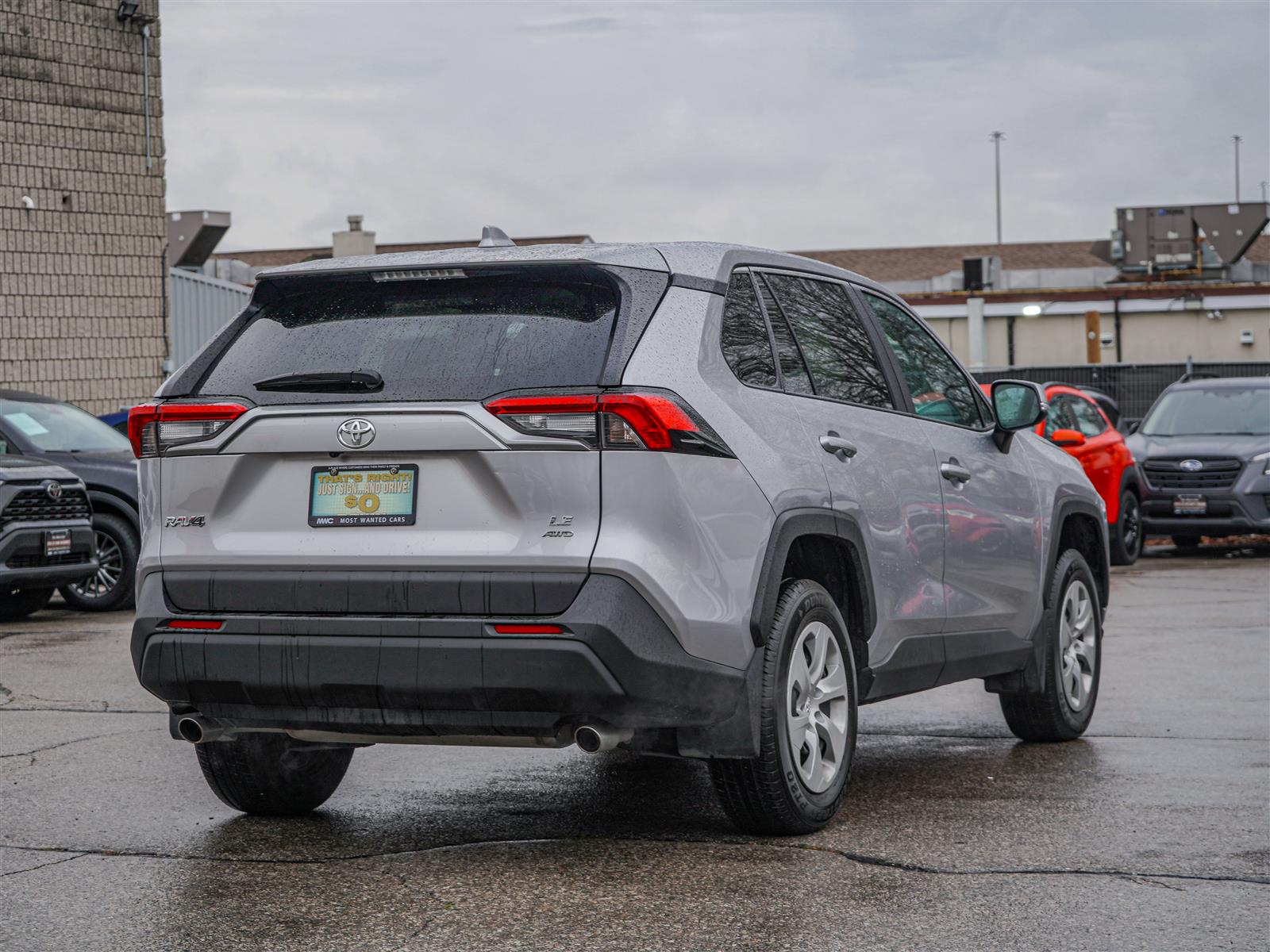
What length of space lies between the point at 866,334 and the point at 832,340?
0.34m

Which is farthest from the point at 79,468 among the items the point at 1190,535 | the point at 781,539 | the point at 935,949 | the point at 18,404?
the point at 1190,535

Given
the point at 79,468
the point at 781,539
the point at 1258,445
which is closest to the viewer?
the point at 781,539

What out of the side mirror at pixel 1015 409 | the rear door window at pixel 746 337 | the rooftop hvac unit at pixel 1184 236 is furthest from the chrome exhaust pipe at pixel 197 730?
the rooftop hvac unit at pixel 1184 236

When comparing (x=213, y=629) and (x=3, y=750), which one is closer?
(x=213, y=629)

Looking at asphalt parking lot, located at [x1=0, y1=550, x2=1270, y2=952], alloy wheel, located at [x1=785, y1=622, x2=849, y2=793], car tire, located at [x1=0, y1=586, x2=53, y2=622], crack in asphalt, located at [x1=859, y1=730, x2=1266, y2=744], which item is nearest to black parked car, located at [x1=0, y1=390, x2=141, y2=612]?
car tire, located at [x1=0, y1=586, x2=53, y2=622]

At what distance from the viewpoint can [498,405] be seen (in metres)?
5.10

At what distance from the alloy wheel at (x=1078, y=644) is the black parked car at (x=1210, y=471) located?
37.4 ft

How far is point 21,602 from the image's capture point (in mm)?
13922

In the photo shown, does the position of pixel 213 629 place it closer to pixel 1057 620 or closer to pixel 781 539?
pixel 781 539

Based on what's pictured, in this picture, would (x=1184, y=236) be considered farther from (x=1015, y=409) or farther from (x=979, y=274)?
(x=1015, y=409)

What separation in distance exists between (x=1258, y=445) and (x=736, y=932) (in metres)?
16.0

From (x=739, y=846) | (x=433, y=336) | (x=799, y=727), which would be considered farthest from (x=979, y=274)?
(x=433, y=336)

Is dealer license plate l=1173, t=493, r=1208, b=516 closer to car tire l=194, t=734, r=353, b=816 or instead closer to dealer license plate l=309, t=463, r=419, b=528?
car tire l=194, t=734, r=353, b=816

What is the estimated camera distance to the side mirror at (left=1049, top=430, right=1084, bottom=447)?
1709 centimetres
